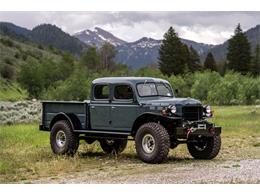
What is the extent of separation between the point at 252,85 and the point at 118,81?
4361 centimetres

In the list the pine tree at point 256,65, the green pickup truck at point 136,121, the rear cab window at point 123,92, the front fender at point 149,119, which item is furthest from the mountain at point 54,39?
the front fender at point 149,119

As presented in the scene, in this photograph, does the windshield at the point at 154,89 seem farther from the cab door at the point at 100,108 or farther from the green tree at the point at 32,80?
the green tree at the point at 32,80

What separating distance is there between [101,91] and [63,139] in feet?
6.62

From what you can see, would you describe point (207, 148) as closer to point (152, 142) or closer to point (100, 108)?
point (152, 142)

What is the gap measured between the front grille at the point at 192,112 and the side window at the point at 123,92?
168cm

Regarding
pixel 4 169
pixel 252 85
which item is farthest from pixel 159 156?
pixel 252 85

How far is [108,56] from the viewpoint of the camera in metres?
70.2

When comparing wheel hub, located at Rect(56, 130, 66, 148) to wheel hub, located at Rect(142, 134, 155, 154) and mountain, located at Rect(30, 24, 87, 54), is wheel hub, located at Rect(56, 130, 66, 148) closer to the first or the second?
wheel hub, located at Rect(142, 134, 155, 154)

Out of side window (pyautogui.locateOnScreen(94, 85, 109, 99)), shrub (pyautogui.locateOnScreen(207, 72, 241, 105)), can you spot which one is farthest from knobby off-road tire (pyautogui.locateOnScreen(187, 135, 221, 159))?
shrub (pyautogui.locateOnScreen(207, 72, 241, 105))

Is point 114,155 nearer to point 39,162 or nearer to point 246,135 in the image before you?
point 39,162

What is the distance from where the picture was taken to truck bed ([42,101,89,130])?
55.7 ft

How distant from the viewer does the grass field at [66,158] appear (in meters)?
13.9

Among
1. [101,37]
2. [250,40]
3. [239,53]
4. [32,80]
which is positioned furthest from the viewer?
[250,40]

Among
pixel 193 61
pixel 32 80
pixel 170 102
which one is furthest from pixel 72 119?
pixel 193 61
